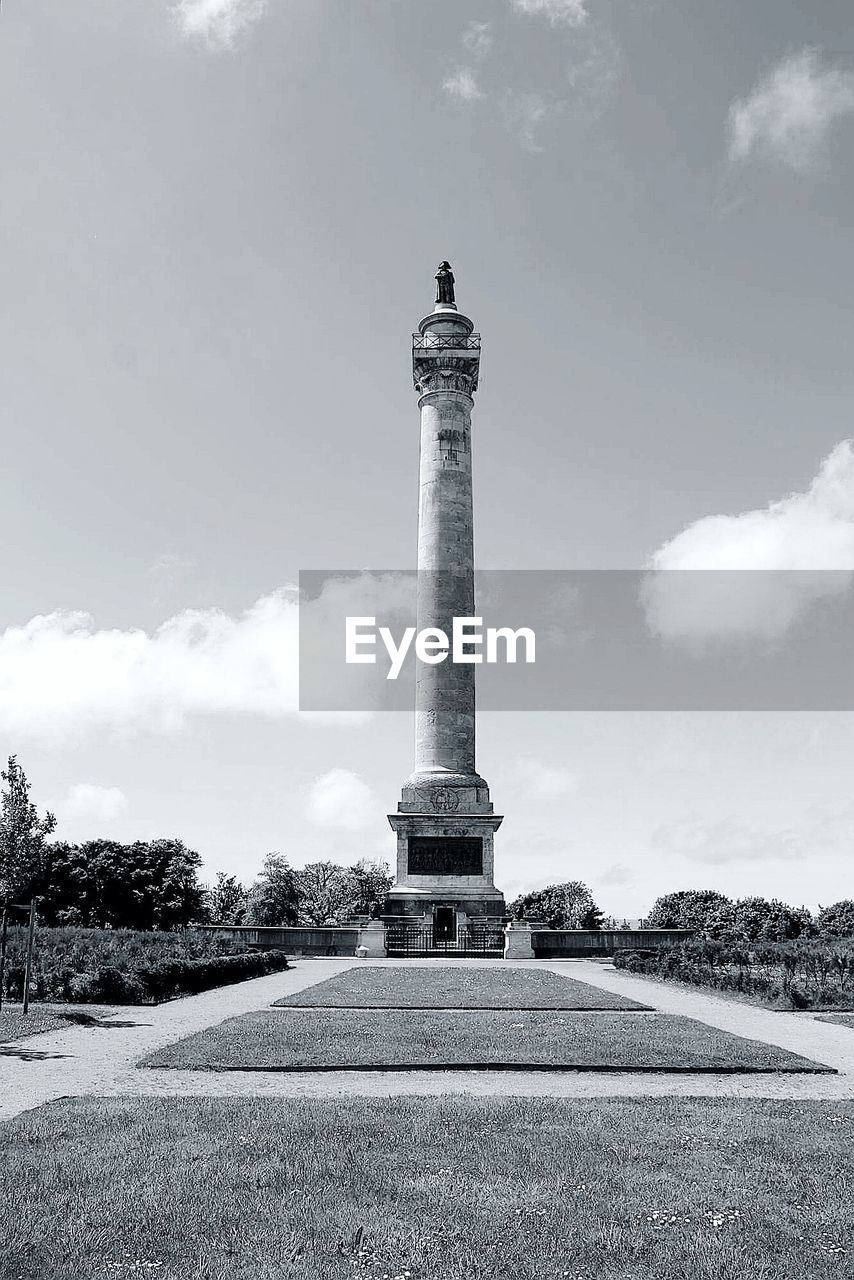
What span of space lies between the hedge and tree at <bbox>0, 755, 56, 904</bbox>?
19475 millimetres

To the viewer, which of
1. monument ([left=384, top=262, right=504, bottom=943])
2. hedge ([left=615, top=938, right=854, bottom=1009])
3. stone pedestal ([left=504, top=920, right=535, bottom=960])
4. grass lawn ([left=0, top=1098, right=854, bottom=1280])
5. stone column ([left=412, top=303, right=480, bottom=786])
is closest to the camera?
grass lawn ([left=0, top=1098, right=854, bottom=1280])

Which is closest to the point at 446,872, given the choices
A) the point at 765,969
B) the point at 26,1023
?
the point at 765,969

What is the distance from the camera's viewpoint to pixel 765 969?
32094mm

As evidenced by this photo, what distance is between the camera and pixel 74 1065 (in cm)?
1473

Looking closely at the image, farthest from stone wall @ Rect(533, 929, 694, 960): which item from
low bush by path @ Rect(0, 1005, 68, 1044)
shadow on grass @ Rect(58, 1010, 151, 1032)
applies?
low bush by path @ Rect(0, 1005, 68, 1044)

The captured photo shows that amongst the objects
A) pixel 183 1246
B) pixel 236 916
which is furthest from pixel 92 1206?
pixel 236 916

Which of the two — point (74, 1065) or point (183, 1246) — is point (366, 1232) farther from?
point (74, 1065)

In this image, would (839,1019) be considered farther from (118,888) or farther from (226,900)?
(226,900)

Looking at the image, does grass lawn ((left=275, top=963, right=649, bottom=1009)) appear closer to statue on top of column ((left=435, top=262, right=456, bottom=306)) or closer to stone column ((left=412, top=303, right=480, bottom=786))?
stone column ((left=412, top=303, right=480, bottom=786))

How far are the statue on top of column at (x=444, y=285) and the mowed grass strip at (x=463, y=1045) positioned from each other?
5509cm

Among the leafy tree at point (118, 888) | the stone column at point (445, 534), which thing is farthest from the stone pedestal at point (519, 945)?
the leafy tree at point (118, 888)

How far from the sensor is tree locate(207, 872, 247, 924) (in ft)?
338

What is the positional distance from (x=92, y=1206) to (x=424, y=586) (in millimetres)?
50265

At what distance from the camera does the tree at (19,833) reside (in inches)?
1066
